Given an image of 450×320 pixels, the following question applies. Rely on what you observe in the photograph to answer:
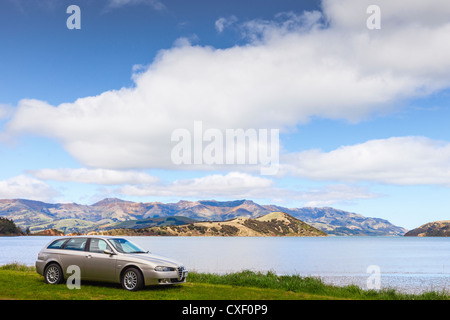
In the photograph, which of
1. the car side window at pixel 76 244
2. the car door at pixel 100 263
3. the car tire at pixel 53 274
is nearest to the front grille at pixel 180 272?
the car door at pixel 100 263

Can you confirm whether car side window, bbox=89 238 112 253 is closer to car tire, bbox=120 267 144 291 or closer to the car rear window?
car tire, bbox=120 267 144 291

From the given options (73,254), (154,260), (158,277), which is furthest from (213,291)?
(73,254)

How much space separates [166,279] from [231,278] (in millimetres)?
5648

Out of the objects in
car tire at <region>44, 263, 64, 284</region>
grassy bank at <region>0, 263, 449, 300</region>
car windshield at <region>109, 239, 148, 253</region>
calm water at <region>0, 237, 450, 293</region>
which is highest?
car windshield at <region>109, 239, 148, 253</region>

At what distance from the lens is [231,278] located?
2252cm

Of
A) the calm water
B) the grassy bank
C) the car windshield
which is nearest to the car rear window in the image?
the grassy bank

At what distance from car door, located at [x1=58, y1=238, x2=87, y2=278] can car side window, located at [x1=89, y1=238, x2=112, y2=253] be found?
38 cm

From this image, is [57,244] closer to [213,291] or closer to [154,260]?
[154,260]

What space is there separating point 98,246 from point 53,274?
2.72 meters

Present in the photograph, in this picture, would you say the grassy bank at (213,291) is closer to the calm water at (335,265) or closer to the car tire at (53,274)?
the car tire at (53,274)

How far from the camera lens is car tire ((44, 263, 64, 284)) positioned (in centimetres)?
1902

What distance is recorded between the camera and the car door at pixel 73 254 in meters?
18.7
